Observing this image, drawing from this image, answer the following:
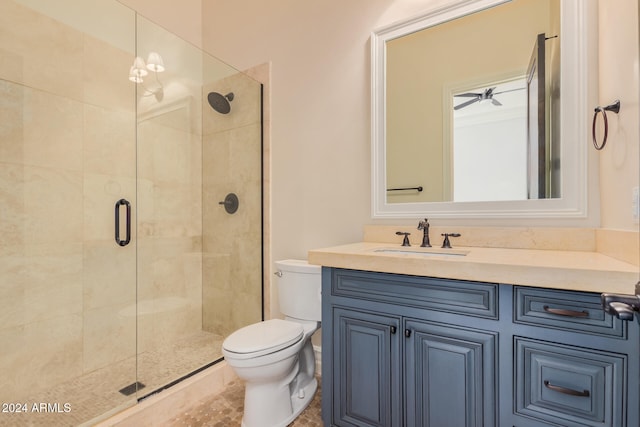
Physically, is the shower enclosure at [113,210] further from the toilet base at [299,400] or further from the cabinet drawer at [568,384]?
the cabinet drawer at [568,384]

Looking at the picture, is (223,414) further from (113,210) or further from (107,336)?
(113,210)

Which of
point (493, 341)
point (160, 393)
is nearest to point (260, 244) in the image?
point (160, 393)

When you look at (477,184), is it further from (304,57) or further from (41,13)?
(41,13)

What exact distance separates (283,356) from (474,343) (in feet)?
2.75

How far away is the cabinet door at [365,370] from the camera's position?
119 centimetres

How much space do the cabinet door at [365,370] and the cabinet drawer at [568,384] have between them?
415 millimetres

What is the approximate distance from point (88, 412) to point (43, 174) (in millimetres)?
1310

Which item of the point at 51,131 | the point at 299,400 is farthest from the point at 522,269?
the point at 51,131

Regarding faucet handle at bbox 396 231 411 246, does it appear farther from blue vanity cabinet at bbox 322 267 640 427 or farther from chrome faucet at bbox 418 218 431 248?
blue vanity cabinet at bbox 322 267 640 427

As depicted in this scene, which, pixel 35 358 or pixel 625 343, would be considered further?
pixel 35 358

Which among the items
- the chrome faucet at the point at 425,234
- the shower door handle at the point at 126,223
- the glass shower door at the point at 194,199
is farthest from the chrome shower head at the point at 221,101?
the chrome faucet at the point at 425,234

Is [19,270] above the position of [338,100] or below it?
below

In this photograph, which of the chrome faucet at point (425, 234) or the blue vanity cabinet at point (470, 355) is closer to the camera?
the blue vanity cabinet at point (470, 355)

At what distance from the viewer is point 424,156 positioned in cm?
172
